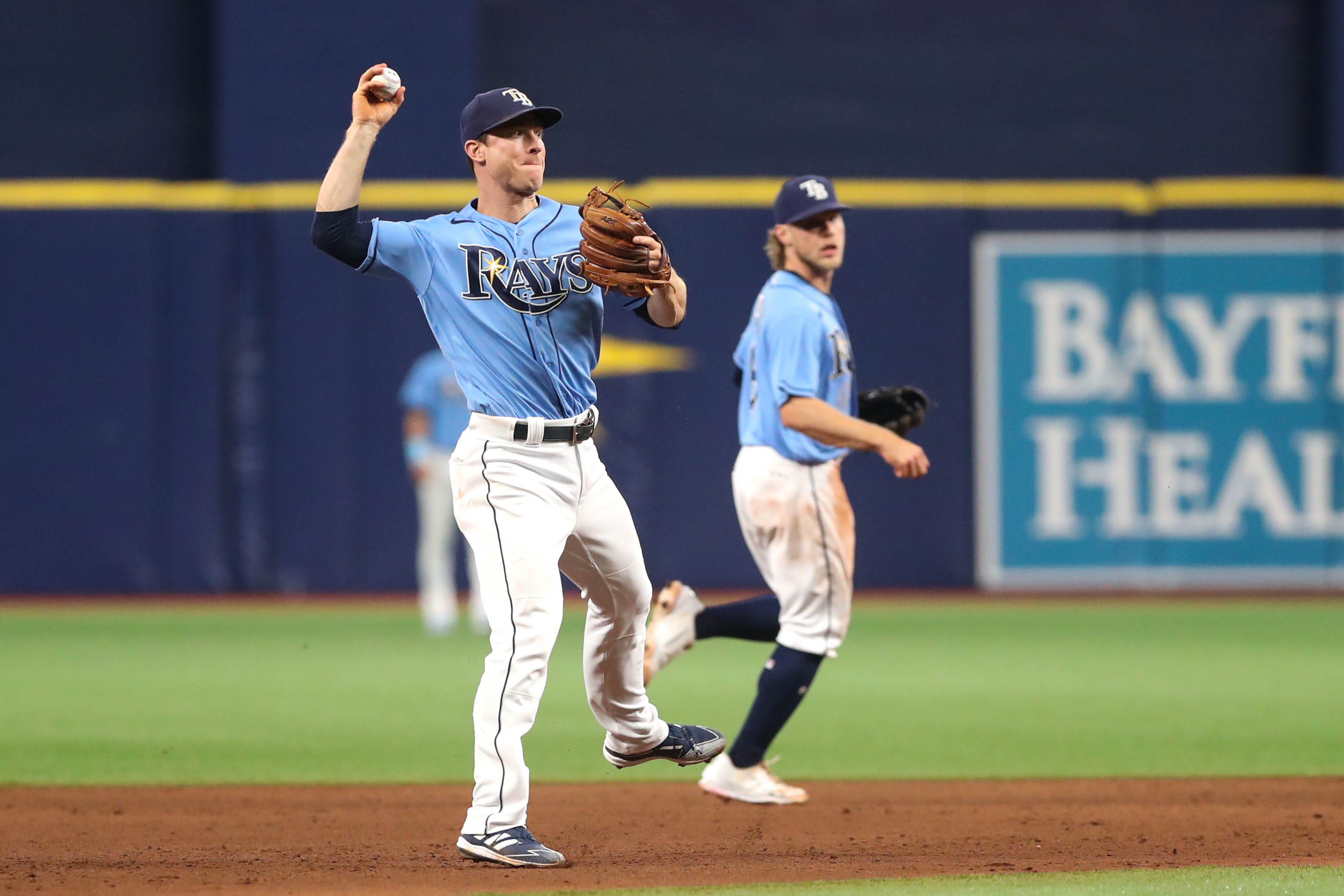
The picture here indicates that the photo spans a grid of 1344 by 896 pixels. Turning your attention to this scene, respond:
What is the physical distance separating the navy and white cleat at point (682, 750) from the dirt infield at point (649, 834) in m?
0.23

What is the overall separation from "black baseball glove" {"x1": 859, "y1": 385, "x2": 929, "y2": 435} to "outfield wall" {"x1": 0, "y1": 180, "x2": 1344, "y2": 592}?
719 centimetres

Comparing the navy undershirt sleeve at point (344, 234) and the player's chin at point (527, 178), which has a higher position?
the player's chin at point (527, 178)

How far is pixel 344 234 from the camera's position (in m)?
4.51

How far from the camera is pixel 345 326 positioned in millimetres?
13406

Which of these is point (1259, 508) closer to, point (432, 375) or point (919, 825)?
point (432, 375)

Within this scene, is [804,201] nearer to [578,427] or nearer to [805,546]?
[805,546]

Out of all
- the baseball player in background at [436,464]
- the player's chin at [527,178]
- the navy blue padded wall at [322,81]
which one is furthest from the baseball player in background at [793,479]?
the navy blue padded wall at [322,81]

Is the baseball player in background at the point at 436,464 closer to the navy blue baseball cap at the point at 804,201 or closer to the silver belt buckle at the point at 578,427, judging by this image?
the navy blue baseball cap at the point at 804,201

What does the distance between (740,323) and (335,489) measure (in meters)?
3.40

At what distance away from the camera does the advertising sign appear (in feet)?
43.3

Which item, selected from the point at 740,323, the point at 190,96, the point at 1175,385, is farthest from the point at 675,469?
the point at 190,96

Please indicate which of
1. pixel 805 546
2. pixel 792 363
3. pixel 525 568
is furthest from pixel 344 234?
Result: pixel 805 546

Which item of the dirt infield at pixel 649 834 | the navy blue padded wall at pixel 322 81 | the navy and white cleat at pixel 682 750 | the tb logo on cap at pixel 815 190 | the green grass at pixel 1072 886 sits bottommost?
the dirt infield at pixel 649 834

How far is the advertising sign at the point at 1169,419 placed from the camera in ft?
43.3
